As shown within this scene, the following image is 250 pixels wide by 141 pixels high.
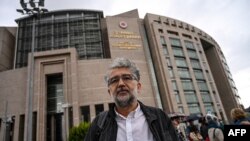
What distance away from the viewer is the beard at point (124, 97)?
2338 millimetres

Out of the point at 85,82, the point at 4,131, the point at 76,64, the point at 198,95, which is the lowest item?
the point at 4,131

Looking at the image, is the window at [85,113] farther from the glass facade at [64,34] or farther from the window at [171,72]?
the window at [171,72]

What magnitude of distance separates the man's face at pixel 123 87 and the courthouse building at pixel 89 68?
30390mm

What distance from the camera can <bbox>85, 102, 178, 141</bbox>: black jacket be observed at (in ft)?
6.88

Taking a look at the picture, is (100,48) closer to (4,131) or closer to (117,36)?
(117,36)

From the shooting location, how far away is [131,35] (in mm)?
43531

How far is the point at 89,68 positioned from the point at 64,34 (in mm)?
12370

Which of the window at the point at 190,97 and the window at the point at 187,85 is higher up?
the window at the point at 187,85

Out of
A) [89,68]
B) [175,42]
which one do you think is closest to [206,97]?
[175,42]

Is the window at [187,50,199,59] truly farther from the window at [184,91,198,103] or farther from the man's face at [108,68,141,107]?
the man's face at [108,68,141,107]

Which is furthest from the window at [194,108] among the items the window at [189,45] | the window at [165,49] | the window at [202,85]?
the window at [189,45]

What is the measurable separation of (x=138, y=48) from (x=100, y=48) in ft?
25.6

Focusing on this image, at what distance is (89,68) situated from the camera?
37.5 metres

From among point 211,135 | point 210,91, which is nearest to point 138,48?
point 210,91
